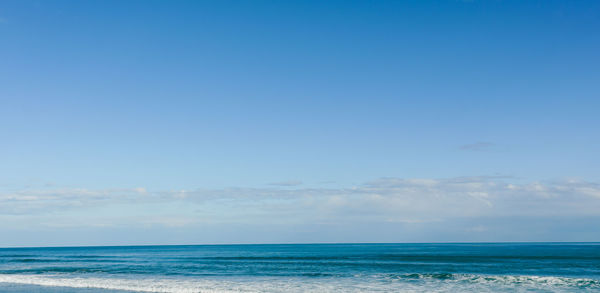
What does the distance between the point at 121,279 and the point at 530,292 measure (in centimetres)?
2983

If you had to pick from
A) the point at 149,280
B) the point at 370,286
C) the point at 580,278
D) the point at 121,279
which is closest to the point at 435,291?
the point at 370,286

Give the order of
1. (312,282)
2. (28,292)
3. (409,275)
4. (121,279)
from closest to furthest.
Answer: (28,292) < (312,282) < (121,279) < (409,275)

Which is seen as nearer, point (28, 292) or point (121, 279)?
point (28, 292)

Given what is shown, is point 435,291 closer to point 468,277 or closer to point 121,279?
point 468,277

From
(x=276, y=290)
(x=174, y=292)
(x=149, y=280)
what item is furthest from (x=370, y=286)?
(x=149, y=280)

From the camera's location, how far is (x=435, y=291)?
102 feet

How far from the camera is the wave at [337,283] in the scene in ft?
105

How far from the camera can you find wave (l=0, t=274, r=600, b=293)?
31922 mm

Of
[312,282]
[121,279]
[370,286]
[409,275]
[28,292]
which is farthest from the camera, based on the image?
[409,275]

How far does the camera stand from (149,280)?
37.3 m

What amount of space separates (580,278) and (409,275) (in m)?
13.1

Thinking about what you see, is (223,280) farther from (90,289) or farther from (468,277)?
(468,277)

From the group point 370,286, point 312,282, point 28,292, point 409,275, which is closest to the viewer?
point 28,292

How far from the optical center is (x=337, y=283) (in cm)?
3500
